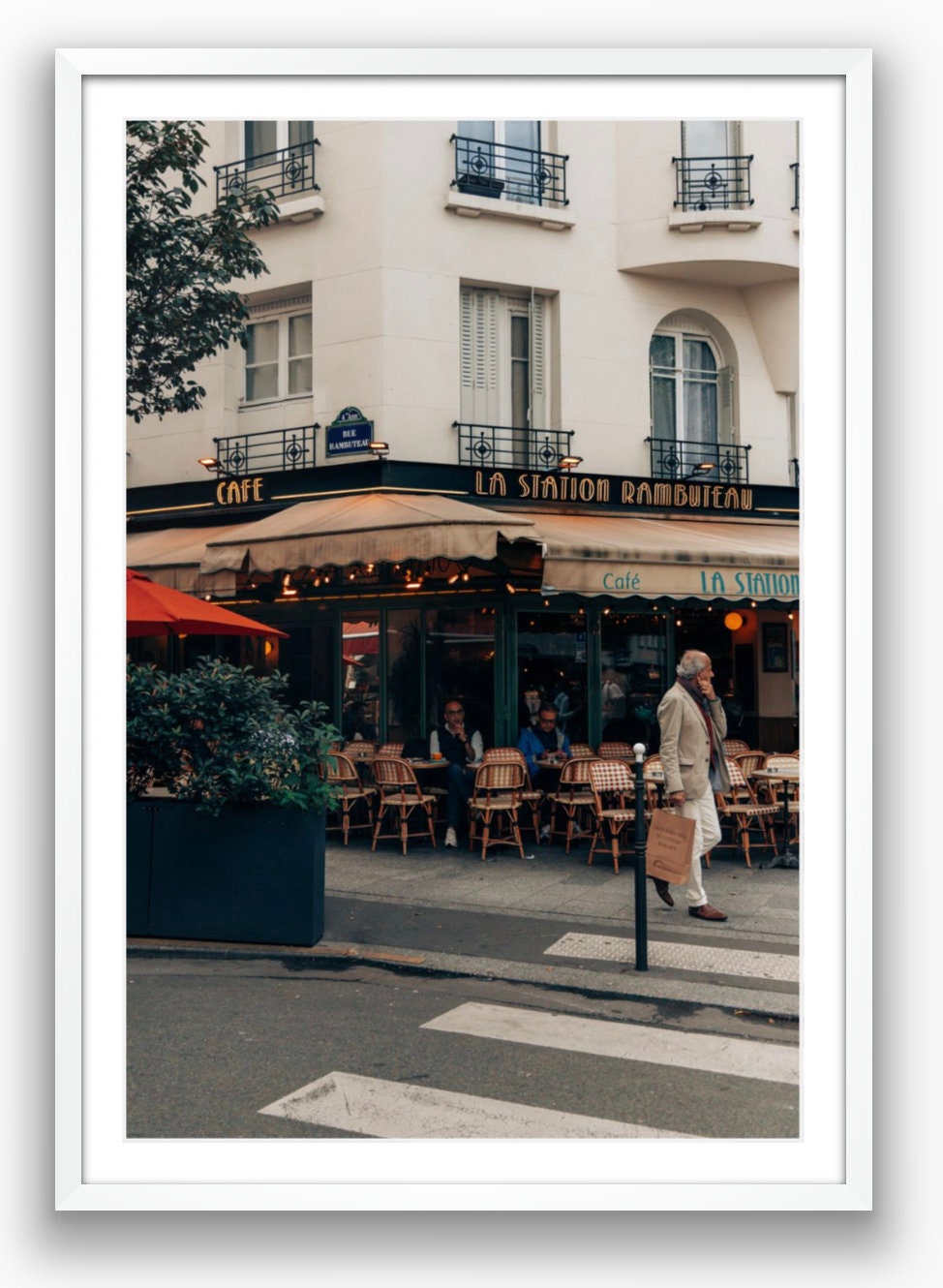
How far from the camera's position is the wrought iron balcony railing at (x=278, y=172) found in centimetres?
1224

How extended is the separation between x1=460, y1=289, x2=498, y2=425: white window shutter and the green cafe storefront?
1.03 m

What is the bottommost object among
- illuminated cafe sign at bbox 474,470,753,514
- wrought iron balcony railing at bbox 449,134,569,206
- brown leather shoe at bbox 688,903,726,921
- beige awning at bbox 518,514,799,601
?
brown leather shoe at bbox 688,903,726,921

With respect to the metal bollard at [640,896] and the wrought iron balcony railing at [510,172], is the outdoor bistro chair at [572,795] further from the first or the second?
the wrought iron balcony railing at [510,172]

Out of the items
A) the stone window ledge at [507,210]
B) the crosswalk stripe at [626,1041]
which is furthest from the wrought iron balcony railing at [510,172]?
the crosswalk stripe at [626,1041]

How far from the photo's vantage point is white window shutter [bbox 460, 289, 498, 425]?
12453mm

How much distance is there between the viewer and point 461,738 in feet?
35.4

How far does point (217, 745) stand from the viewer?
22.8 ft

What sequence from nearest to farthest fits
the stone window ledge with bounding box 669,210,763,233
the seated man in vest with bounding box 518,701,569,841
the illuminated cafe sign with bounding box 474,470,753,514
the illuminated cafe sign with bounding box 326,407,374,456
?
the seated man in vest with bounding box 518,701,569,841, the illuminated cafe sign with bounding box 326,407,374,456, the illuminated cafe sign with bounding box 474,470,753,514, the stone window ledge with bounding box 669,210,763,233

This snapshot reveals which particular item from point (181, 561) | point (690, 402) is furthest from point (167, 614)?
point (690, 402)

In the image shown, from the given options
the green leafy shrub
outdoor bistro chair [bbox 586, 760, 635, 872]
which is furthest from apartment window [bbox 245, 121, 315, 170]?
outdoor bistro chair [bbox 586, 760, 635, 872]

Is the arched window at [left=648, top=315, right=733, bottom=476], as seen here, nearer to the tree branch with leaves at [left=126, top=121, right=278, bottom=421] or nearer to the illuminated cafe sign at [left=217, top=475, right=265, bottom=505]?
the illuminated cafe sign at [left=217, top=475, right=265, bottom=505]

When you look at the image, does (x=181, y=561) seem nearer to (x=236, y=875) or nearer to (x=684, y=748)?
(x=236, y=875)

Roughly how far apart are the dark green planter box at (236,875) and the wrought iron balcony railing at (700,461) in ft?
25.8

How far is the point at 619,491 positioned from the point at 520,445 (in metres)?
1.32
